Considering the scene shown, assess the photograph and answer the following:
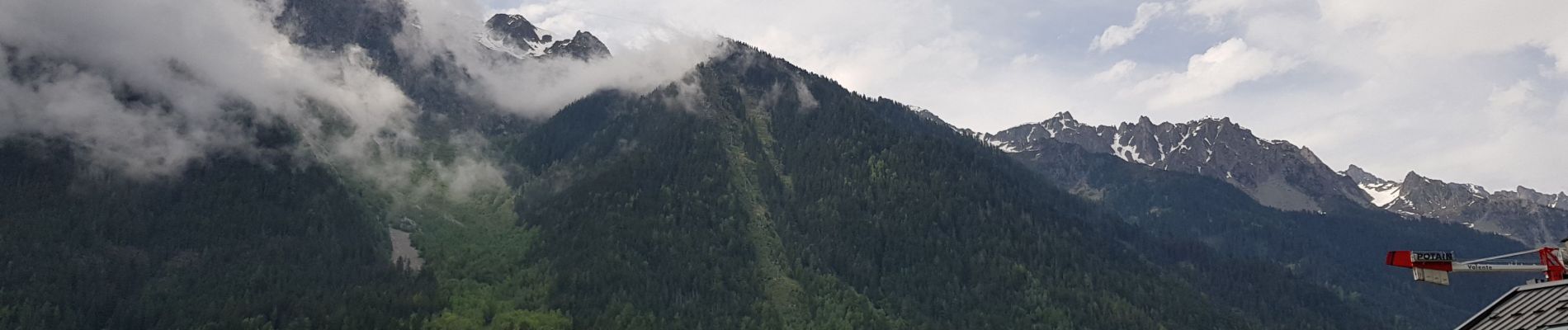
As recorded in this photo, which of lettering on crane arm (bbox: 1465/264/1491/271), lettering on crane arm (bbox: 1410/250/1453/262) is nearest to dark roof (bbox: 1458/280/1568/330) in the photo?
lettering on crane arm (bbox: 1410/250/1453/262)

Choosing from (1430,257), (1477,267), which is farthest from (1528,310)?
(1477,267)

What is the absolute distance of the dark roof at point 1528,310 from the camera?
142 feet

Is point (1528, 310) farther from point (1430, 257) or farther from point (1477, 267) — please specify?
point (1477, 267)

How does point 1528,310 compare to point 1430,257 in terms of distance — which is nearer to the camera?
point 1528,310

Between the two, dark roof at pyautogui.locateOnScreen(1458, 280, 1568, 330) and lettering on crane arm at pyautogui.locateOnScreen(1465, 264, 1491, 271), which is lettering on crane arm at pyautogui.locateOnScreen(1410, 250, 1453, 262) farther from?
dark roof at pyautogui.locateOnScreen(1458, 280, 1568, 330)

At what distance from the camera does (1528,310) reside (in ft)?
154

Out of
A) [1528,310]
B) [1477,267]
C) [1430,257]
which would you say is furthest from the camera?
[1477,267]

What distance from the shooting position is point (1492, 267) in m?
84.2

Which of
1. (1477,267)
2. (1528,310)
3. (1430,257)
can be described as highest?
(1430,257)

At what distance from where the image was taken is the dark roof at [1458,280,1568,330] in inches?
1702

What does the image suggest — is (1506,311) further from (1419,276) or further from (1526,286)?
(1419,276)

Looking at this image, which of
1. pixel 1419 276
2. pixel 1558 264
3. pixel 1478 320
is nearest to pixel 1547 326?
pixel 1478 320

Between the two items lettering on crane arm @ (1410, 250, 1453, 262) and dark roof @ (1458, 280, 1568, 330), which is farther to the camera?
lettering on crane arm @ (1410, 250, 1453, 262)

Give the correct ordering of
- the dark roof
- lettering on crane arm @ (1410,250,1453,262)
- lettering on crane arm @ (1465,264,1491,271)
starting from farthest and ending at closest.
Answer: lettering on crane arm @ (1465,264,1491,271) < lettering on crane arm @ (1410,250,1453,262) < the dark roof
